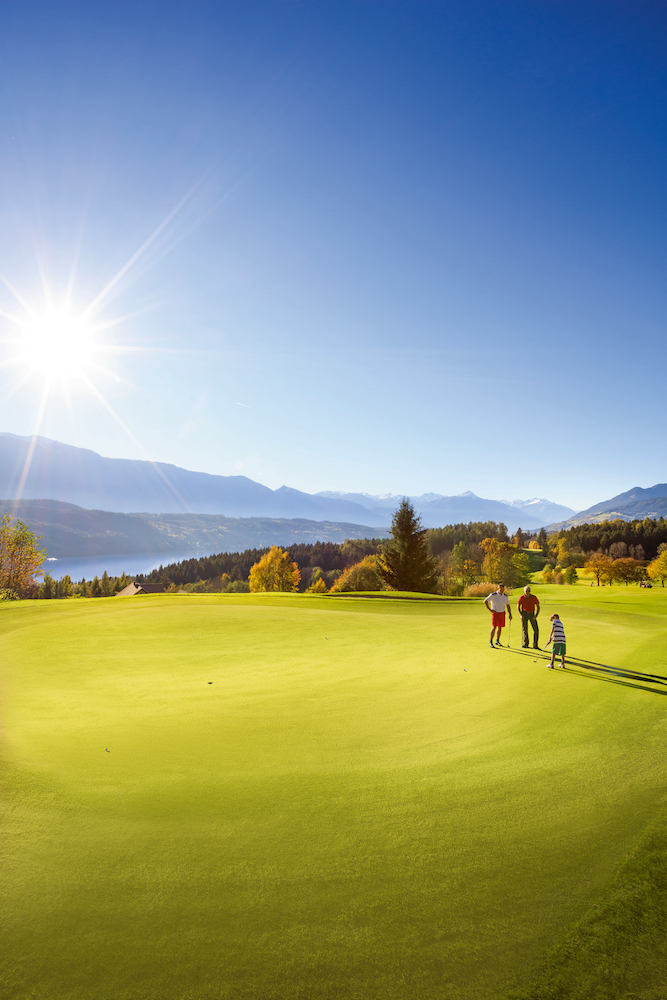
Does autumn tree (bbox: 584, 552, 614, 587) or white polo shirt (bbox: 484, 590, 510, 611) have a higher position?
white polo shirt (bbox: 484, 590, 510, 611)

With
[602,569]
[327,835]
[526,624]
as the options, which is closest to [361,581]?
[602,569]

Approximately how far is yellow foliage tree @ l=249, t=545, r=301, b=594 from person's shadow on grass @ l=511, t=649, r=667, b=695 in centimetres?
9354

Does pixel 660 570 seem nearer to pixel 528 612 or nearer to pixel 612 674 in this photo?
pixel 528 612

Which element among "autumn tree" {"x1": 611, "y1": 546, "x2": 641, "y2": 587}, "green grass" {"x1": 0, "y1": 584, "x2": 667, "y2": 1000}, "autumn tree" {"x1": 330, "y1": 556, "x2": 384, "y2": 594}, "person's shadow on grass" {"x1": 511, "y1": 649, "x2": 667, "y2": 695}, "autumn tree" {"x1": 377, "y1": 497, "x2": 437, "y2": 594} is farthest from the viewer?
"autumn tree" {"x1": 330, "y1": 556, "x2": 384, "y2": 594}

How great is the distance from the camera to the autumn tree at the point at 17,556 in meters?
57.8

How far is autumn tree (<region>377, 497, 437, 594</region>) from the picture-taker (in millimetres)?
54562

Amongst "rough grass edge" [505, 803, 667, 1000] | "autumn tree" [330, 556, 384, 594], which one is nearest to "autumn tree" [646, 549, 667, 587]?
"autumn tree" [330, 556, 384, 594]

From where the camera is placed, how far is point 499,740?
7344mm

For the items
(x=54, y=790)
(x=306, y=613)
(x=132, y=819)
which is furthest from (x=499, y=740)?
(x=306, y=613)

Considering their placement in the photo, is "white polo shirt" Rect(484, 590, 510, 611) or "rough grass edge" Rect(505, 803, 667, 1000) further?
"white polo shirt" Rect(484, 590, 510, 611)

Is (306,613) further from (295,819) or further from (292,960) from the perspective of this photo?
(292,960)

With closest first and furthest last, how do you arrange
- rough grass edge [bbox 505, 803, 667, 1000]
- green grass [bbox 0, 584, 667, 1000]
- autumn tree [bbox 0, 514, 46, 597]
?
rough grass edge [bbox 505, 803, 667, 1000]
green grass [bbox 0, 584, 667, 1000]
autumn tree [bbox 0, 514, 46, 597]

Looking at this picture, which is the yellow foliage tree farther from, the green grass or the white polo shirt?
the green grass

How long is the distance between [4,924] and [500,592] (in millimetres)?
14970
